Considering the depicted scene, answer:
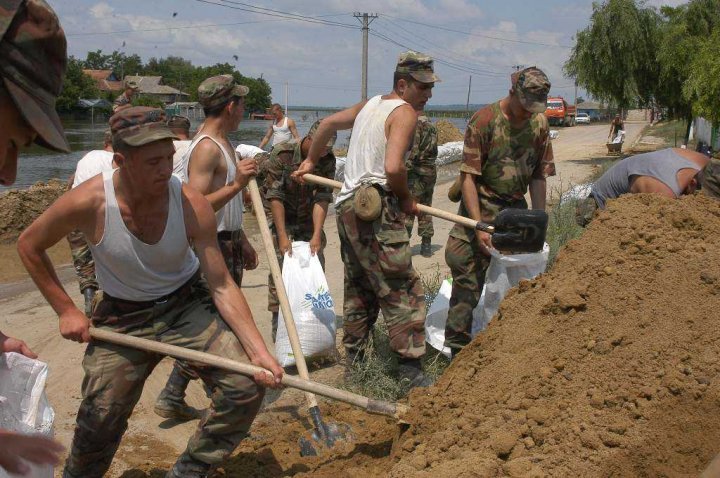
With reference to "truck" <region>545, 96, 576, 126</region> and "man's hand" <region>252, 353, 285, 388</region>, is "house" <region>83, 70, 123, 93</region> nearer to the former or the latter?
"truck" <region>545, 96, 576, 126</region>

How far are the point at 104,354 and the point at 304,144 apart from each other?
2.65 meters

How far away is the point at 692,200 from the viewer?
13.3 feet

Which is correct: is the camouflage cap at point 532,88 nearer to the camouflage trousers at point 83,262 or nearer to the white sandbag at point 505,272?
the white sandbag at point 505,272

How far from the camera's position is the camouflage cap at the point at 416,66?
4.38 meters

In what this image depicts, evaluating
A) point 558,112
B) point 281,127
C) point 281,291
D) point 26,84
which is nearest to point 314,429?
point 281,291

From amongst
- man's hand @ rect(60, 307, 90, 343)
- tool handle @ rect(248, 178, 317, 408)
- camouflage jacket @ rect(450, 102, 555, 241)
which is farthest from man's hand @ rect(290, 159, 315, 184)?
man's hand @ rect(60, 307, 90, 343)

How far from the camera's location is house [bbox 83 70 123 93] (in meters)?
65.4

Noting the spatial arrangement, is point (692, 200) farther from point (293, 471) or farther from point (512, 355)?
point (293, 471)

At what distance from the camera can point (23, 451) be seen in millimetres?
1646

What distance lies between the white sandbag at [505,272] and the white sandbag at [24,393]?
9.47 feet

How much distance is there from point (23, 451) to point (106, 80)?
7681 cm

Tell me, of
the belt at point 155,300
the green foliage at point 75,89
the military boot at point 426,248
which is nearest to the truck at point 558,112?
the green foliage at point 75,89

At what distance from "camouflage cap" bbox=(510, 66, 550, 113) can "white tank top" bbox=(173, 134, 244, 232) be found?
182 centimetres

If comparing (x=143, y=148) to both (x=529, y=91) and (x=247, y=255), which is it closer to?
(x=247, y=255)
